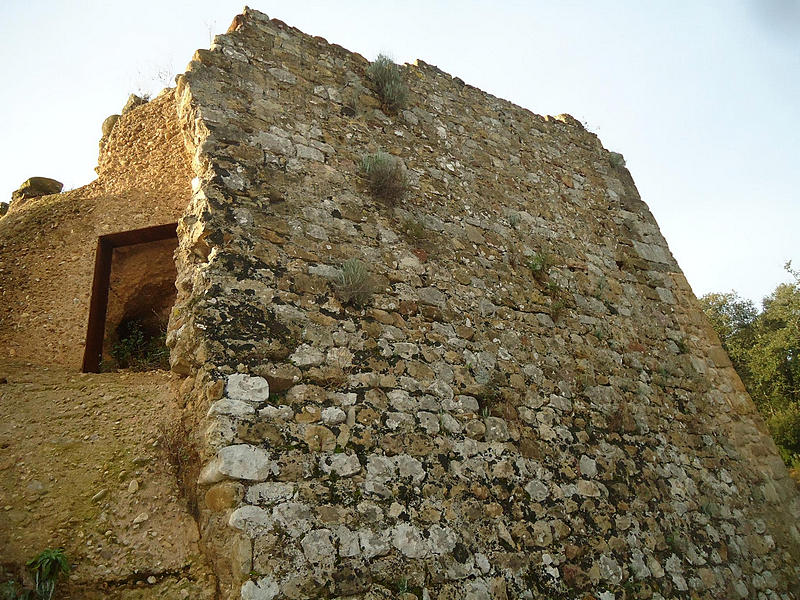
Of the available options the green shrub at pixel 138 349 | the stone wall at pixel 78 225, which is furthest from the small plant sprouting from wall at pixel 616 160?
the green shrub at pixel 138 349

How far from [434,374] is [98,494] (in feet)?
6.95

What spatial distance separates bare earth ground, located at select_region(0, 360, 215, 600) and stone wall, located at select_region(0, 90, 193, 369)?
937 millimetres

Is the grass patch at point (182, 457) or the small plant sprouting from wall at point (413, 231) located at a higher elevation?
the small plant sprouting from wall at point (413, 231)

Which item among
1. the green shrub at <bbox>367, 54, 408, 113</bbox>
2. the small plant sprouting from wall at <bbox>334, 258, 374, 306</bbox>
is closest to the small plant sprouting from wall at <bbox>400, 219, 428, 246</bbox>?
the small plant sprouting from wall at <bbox>334, 258, 374, 306</bbox>

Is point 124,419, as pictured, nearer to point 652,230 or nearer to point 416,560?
point 416,560

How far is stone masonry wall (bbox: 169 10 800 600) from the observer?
2820 millimetres

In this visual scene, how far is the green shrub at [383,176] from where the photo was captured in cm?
436

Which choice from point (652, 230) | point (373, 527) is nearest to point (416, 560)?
point (373, 527)

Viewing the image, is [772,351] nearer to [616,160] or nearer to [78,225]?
[616,160]

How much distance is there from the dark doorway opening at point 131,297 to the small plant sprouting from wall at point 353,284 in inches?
86.0

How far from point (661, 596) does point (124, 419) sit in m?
3.93

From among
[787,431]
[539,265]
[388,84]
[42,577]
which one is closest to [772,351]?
[787,431]

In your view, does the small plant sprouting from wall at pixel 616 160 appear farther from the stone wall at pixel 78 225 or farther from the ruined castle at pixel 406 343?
the stone wall at pixel 78 225

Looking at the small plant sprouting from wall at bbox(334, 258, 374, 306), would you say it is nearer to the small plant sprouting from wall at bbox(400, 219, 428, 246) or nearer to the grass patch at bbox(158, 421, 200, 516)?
the small plant sprouting from wall at bbox(400, 219, 428, 246)
